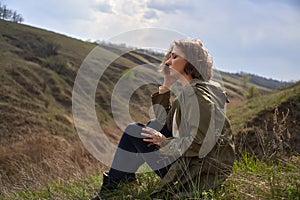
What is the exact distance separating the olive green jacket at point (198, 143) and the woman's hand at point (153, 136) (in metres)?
0.07

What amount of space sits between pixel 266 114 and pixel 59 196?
20.4ft

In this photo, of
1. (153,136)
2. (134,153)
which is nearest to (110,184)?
(134,153)

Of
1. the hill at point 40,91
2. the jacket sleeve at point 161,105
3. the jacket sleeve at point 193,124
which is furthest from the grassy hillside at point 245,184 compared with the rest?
the hill at point 40,91

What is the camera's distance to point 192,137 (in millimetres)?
2668

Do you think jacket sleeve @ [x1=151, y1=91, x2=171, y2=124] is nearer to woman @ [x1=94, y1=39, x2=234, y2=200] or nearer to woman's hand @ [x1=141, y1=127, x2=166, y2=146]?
woman @ [x1=94, y1=39, x2=234, y2=200]

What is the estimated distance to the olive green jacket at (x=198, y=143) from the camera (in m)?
2.62

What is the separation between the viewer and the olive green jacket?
8.60 ft

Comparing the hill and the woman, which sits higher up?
the woman

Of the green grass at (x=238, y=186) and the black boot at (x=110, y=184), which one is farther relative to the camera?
the black boot at (x=110, y=184)

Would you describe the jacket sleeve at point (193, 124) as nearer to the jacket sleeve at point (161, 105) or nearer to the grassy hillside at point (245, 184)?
the grassy hillside at point (245, 184)

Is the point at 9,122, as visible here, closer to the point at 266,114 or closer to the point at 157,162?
the point at 266,114

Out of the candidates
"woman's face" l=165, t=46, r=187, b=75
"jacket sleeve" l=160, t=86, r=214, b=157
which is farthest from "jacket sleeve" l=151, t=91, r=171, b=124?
"jacket sleeve" l=160, t=86, r=214, b=157

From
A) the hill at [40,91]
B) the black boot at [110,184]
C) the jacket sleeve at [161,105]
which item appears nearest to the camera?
the black boot at [110,184]

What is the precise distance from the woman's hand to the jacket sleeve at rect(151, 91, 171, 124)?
495 mm
